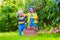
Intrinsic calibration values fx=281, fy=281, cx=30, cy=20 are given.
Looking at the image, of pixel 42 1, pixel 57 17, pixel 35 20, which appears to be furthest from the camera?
pixel 42 1

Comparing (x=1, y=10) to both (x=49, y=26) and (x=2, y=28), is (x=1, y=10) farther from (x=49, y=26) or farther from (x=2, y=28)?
(x=49, y=26)

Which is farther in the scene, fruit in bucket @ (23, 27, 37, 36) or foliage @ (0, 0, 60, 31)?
foliage @ (0, 0, 60, 31)

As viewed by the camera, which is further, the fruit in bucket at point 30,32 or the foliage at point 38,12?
the foliage at point 38,12

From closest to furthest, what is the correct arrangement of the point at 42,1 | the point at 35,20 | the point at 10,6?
the point at 35,20 → the point at 42,1 → the point at 10,6

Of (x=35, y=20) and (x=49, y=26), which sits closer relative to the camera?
(x=35, y=20)

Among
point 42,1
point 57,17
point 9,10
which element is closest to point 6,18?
point 9,10

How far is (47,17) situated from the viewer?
10867 millimetres

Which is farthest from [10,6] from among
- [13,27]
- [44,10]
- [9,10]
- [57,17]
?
[57,17]

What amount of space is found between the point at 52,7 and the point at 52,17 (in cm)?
60

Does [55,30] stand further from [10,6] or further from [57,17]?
[10,6]

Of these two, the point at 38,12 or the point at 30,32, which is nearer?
the point at 30,32

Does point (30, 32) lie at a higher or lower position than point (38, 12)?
lower

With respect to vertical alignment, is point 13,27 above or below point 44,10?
below

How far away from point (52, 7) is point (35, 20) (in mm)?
951
